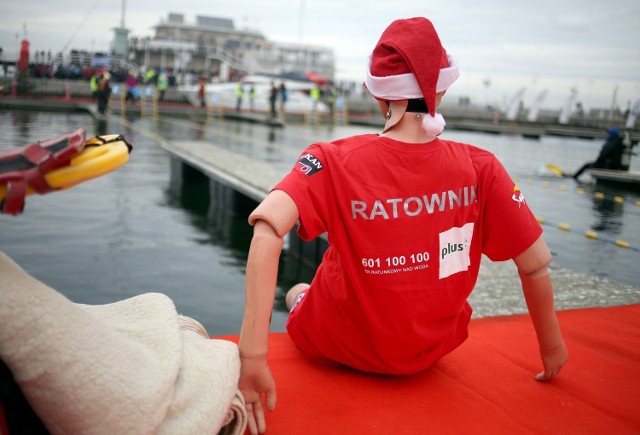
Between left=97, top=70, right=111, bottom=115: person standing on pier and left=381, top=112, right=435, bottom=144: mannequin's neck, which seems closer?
left=381, top=112, right=435, bottom=144: mannequin's neck

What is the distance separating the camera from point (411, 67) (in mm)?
1919

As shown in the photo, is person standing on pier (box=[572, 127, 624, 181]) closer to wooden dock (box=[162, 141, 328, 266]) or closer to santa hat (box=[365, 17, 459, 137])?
wooden dock (box=[162, 141, 328, 266])

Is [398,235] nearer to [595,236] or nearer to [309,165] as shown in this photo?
[309,165]

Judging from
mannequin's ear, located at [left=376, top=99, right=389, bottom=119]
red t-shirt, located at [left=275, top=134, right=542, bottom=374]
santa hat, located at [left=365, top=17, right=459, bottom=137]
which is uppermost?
santa hat, located at [left=365, top=17, right=459, bottom=137]

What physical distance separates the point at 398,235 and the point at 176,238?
198 inches

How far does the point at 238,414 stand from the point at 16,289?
0.72m

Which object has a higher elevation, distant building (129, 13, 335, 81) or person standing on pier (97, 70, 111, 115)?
distant building (129, 13, 335, 81)

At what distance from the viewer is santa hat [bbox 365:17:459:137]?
75.7 inches

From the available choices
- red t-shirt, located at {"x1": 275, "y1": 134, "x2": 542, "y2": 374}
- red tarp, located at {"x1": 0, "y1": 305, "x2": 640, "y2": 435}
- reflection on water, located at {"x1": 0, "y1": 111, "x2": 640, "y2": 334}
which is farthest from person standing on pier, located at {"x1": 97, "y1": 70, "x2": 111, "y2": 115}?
red t-shirt, located at {"x1": 275, "y1": 134, "x2": 542, "y2": 374}

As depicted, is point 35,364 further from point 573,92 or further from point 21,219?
point 573,92

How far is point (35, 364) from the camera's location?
1.21m

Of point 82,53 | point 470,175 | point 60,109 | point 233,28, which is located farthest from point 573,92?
point 233,28

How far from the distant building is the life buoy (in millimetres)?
46197

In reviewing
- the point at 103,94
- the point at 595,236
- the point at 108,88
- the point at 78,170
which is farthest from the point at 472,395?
the point at 108,88
